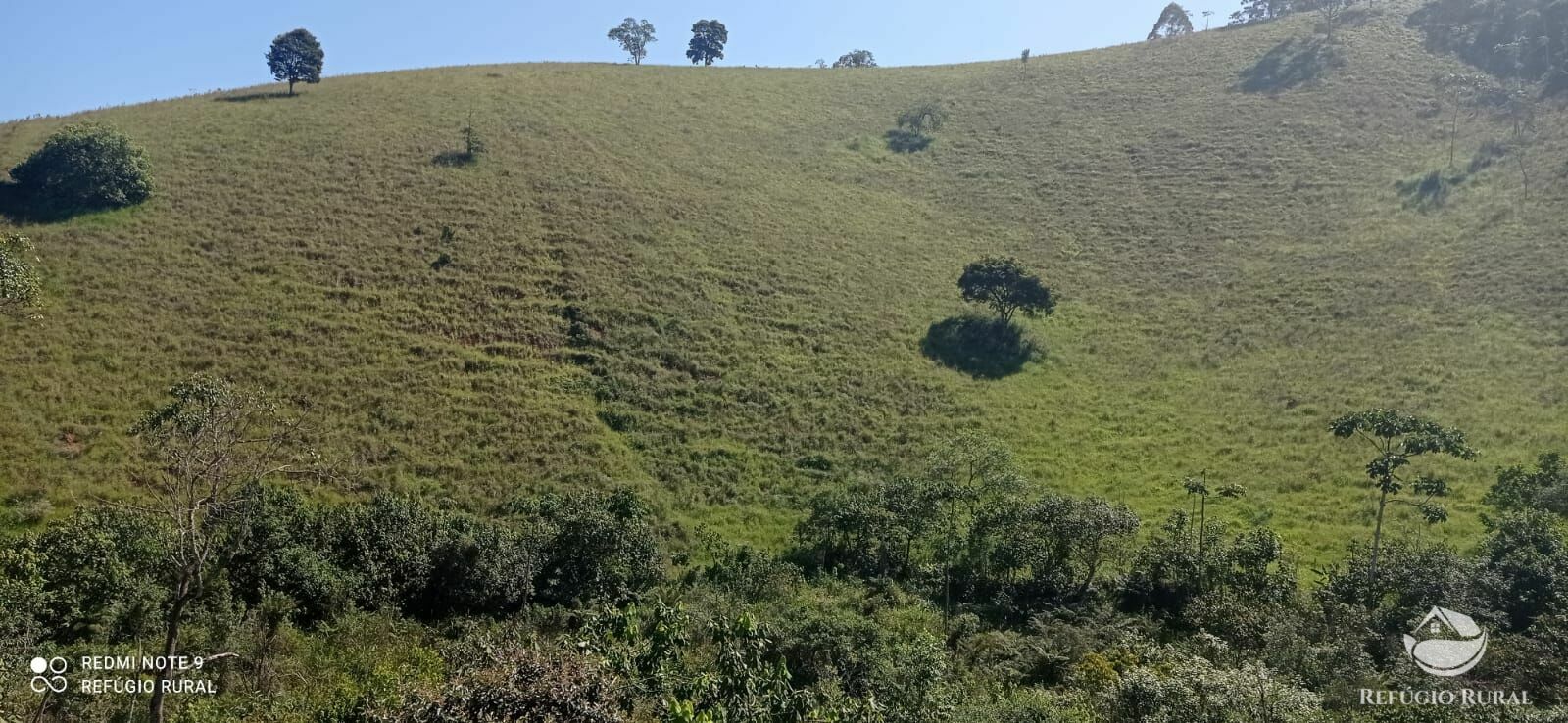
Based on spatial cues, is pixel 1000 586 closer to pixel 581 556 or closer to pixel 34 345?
pixel 581 556

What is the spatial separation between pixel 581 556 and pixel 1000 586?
41.4 ft

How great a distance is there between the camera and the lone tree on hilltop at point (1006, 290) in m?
47.0

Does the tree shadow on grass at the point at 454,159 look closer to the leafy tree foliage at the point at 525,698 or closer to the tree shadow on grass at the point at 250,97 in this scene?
the tree shadow on grass at the point at 250,97

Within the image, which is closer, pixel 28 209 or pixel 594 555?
pixel 594 555

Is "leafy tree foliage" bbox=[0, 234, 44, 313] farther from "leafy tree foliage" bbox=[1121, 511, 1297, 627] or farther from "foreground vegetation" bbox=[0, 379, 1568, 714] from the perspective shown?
"leafy tree foliage" bbox=[1121, 511, 1297, 627]

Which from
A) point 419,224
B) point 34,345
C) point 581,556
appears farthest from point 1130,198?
point 34,345

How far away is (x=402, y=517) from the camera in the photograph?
23797 mm

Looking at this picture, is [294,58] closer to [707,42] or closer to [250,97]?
[250,97]

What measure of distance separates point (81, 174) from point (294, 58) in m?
26.0

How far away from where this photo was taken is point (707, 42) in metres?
99.4

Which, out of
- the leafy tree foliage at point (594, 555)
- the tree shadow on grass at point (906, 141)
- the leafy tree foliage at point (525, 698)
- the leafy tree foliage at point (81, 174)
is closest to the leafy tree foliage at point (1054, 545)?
the leafy tree foliage at point (594, 555)

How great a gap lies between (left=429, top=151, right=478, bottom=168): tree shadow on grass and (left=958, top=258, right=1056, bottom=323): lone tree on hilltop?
3358 centimetres

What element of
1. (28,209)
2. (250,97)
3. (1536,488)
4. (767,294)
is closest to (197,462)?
(1536,488)

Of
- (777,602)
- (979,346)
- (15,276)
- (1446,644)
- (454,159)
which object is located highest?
(454,159)
